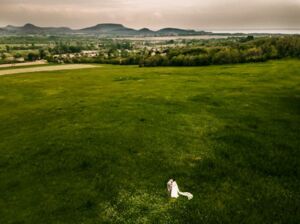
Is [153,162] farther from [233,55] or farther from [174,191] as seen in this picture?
[233,55]

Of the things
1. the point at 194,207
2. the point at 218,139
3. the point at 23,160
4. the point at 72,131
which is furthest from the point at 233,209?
the point at 72,131

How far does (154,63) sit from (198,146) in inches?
4410

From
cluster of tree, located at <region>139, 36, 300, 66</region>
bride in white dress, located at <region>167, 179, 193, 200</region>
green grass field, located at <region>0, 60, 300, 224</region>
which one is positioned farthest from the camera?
cluster of tree, located at <region>139, 36, 300, 66</region>

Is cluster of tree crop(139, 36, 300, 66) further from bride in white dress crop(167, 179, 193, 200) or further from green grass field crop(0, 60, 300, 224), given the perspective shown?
bride in white dress crop(167, 179, 193, 200)

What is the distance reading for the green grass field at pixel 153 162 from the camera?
19375 millimetres

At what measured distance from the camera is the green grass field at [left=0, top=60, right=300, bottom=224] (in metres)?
19.4

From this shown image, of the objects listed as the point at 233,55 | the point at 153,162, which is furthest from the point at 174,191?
the point at 233,55

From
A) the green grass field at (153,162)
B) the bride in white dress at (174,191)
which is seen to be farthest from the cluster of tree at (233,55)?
the bride in white dress at (174,191)

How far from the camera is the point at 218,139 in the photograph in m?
31.4

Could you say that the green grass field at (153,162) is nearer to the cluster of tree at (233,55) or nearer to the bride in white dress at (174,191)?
the bride in white dress at (174,191)

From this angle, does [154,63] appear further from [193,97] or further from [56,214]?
[56,214]

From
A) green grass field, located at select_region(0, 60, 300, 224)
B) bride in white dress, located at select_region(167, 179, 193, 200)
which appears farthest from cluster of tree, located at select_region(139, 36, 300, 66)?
bride in white dress, located at select_region(167, 179, 193, 200)

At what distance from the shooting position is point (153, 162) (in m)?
26.4

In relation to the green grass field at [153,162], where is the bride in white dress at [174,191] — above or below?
above
